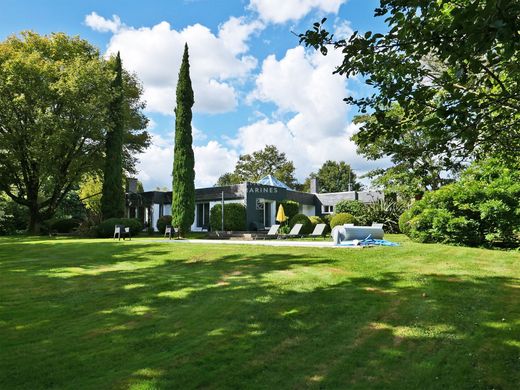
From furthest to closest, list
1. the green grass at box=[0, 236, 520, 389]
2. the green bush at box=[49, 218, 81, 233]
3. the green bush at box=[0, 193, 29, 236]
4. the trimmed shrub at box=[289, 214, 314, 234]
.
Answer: the green bush at box=[0, 193, 29, 236] < the green bush at box=[49, 218, 81, 233] < the trimmed shrub at box=[289, 214, 314, 234] < the green grass at box=[0, 236, 520, 389]

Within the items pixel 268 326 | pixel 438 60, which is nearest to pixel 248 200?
pixel 268 326

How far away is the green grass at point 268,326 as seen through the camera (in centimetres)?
418

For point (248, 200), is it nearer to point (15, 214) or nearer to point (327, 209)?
point (327, 209)

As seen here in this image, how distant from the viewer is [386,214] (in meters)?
25.3

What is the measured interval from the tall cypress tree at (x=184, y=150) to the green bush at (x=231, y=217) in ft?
9.63

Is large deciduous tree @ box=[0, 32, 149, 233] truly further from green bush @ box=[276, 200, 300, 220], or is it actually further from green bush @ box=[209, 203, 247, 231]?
green bush @ box=[276, 200, 300, 220]

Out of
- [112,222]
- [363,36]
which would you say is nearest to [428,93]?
[363,36]

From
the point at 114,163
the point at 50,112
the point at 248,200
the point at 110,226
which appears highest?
the point at 50,112

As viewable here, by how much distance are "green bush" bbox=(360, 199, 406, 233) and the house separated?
9.57ft

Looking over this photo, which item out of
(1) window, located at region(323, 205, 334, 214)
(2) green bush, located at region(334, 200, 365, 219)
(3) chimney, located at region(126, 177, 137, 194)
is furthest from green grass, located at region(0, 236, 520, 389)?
(1) window, located at region(323, 205, 334, 214)

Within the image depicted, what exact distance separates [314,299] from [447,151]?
3354mm

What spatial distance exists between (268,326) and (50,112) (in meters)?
22.0

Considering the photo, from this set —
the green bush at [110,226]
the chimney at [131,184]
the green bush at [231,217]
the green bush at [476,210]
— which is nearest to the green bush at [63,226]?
the green bush at [110,226]

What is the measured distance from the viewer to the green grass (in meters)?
4.18
